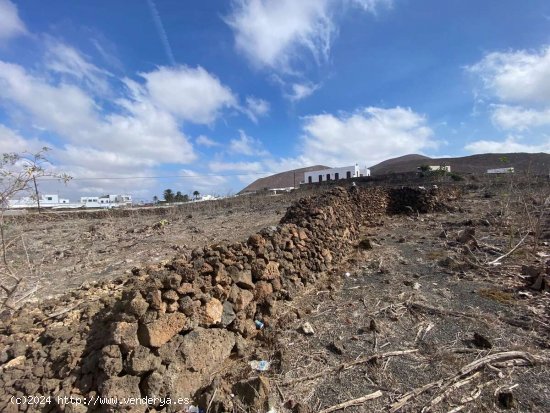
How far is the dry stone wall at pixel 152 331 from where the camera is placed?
2.80 meters

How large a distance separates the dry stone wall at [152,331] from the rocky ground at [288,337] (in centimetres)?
1

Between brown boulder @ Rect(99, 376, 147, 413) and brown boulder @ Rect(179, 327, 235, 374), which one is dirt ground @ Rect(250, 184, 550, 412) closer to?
brown boulder @ Rect(179, 327, 235, 374)

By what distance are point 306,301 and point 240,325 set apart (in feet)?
4.62

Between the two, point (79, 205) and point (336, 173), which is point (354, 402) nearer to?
point (79, 205)

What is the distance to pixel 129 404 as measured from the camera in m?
2.72

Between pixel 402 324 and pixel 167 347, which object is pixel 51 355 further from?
pixel 402 324

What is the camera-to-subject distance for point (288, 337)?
408 centimetres

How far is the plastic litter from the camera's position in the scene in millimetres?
3484

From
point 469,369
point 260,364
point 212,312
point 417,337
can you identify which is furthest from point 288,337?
point 469,369

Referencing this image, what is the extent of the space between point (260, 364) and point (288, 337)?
63 cm

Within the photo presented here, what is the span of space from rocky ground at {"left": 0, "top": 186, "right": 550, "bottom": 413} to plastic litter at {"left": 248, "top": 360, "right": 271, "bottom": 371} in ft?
0.04

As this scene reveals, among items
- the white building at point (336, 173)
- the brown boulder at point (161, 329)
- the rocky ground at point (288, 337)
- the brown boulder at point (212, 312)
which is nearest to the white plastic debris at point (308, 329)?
the rocky ground at point (288, 337)

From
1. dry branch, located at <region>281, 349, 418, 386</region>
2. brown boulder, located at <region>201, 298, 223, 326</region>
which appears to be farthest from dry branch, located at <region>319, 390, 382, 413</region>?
brown boulder, located at <region>201, 298, 223, 326</region>

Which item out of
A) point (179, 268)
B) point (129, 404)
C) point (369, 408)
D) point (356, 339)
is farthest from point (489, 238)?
point (129, 404)
